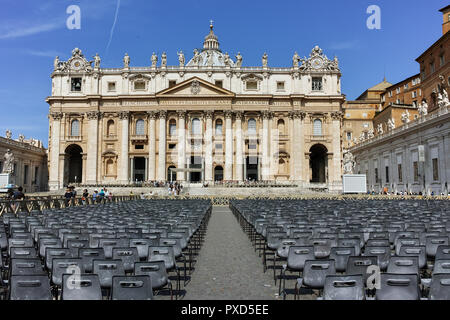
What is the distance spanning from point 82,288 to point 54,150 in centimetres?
7194

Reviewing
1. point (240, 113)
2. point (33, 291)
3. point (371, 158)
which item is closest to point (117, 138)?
point (240, 113)

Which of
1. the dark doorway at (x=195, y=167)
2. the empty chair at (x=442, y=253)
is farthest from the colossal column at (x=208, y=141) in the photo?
the empty chair at (x=442, y=253)

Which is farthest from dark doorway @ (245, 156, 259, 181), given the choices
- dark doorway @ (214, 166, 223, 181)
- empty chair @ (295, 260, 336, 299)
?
empty chair @ (295, 260, 336, 299)

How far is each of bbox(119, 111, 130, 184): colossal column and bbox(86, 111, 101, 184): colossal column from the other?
465 cm

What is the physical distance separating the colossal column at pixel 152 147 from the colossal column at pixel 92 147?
9910 mm

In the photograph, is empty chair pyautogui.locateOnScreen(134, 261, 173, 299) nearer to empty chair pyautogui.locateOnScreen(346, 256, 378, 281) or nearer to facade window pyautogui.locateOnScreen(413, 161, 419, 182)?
empty chair pyautogui.locateOnScreen(346, 256, 378, 281)

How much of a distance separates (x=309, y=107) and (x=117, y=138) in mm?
36773

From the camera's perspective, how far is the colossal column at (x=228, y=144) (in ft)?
225

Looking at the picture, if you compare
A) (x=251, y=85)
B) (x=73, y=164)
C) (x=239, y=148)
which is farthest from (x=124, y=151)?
(x=251, y=85)

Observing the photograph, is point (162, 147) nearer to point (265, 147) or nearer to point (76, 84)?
point (265, 147)
